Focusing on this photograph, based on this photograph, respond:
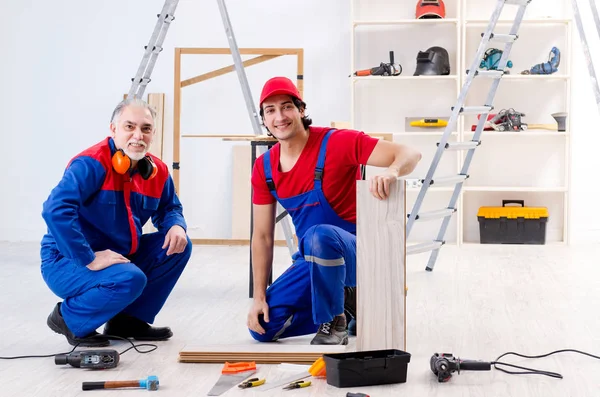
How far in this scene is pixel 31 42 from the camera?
7.77 m

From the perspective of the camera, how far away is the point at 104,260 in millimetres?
3232

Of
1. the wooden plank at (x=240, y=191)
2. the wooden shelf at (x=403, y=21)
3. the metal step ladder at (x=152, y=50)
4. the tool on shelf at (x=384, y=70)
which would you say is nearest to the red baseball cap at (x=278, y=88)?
the metal step ladder at (x=152, y=50)

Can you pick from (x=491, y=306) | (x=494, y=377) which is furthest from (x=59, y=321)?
(x=491, y=306)

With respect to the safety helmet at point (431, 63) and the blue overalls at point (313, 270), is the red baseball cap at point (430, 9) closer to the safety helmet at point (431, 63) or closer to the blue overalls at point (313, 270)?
the safety helmet at point (431, 63)

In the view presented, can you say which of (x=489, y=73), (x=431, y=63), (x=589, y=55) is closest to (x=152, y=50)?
(x=489, y=73)

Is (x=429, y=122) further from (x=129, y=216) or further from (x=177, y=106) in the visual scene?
(x=129, y=216)

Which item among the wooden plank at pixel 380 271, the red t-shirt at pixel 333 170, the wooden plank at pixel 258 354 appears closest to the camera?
the wooden plank at pixel 380 271

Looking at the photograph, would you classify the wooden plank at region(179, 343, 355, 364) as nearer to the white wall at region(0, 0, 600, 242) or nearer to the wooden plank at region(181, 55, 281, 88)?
the wooden plank at region(181, 55, 281, 88)

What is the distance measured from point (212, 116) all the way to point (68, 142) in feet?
4.57

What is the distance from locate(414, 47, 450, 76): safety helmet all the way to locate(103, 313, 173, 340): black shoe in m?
4.36

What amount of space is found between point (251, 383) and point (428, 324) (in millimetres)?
1353

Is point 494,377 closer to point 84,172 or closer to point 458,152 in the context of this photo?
point 84,172

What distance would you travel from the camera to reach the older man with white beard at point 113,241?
10.5ft

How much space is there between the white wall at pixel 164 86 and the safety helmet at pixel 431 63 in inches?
28.0
